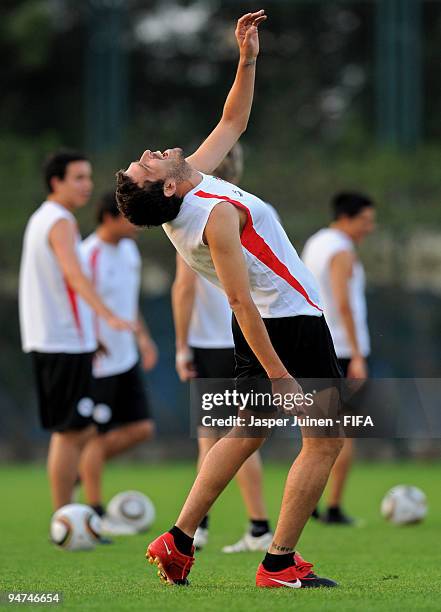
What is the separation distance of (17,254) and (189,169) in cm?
1135

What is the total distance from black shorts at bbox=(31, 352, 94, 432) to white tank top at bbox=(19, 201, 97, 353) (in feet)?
0.21

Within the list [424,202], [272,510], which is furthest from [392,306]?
[272,510]

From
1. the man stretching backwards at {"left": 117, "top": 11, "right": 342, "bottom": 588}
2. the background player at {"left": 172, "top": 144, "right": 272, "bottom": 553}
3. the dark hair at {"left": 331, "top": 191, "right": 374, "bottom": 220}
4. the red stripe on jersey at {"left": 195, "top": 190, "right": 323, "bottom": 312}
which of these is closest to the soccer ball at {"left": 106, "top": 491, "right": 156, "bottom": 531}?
the background player at {"left": 172, "top": 144, "right": 272, "bottom": 553}

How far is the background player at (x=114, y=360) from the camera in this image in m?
9.70

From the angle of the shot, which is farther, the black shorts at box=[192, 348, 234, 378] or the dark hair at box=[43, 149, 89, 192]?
the dark hair at box=[43, 149, 89, 192]

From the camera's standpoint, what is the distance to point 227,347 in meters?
8.46

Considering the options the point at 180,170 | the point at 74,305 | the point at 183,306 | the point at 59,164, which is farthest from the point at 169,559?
the point at 59,164

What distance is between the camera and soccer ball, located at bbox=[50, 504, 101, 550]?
7805 mm

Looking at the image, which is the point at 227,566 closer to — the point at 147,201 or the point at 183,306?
the point at 183,306

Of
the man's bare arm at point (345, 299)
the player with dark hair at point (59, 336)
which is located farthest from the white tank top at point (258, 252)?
the man's bare arm at point (345, 299)

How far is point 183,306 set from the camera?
812 centimetres

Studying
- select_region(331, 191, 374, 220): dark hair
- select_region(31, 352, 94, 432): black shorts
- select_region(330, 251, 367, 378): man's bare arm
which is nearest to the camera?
select_region(31, 352, 94, 432): black shorts

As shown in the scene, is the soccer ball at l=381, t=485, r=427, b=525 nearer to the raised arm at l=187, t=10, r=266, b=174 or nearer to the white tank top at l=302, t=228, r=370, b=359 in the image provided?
the white tank top at l=302, t=228, r=370, b=359

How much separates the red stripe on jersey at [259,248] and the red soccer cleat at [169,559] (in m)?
1.18
